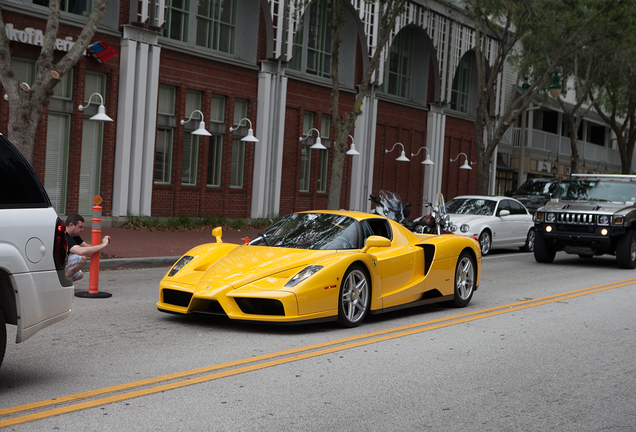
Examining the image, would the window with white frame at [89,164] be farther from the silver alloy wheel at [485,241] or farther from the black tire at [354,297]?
the black tire at [354,297]

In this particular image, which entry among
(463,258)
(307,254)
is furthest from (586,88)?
(307,254)

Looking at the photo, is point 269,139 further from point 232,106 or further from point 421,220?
point 421,220

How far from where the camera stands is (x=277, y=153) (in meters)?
25.5

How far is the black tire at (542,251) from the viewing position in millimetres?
17234

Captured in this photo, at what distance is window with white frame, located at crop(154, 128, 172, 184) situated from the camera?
2212cm

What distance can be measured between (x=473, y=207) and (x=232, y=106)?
8.84m

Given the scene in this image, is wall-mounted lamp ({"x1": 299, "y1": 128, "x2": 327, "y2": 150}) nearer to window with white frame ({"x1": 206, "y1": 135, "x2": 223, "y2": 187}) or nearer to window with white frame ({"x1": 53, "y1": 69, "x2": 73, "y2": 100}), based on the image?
window with white frame ({"x1": 206, "y1": 135, "x2": 223, "y2": 187})

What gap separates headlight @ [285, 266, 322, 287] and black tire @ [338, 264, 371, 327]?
1.28ft

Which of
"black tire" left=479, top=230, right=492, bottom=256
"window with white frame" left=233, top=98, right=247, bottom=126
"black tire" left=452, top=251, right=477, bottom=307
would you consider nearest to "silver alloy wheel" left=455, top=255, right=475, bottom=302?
"black tire" left=452, top=251, right=477, bottom=307

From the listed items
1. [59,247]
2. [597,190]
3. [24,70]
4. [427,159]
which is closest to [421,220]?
[597,190]

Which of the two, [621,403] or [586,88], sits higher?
[586,88]

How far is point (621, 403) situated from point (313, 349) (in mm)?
2744

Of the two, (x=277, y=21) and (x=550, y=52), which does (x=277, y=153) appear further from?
(x=550, y=52)

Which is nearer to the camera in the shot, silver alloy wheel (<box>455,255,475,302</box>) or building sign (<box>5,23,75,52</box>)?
silver alloy wheel (<box>455,255,475,302</box>)
